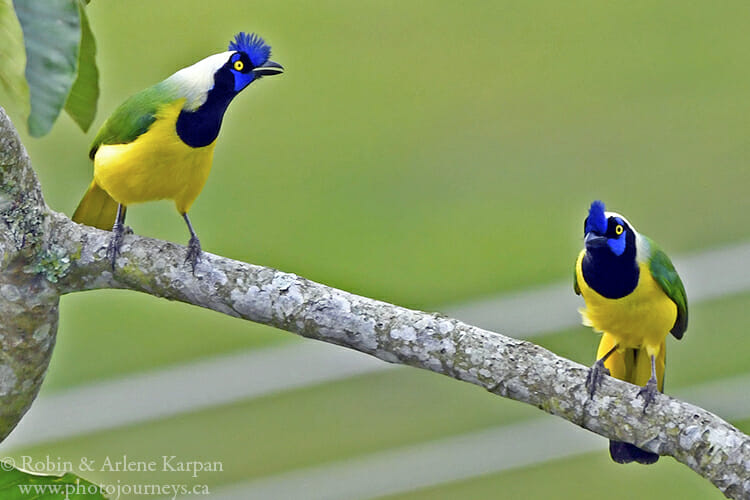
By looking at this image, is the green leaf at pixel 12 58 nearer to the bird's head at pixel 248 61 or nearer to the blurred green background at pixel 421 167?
the bird's head at pixel 248 61

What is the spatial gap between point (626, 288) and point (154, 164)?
1.15 metres

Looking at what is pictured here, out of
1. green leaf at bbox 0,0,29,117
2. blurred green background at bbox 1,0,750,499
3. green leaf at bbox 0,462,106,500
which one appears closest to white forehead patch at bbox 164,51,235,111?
green leaf at bbox 0,0,29,117

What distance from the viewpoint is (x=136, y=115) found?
223 cm

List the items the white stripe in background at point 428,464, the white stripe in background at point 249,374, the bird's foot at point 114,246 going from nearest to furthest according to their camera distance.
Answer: the bird's foot at point 114,246 → the white stripe in background at point 428,464 → the white stripe in background at point 249,374

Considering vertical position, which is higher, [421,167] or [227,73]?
[421,167]

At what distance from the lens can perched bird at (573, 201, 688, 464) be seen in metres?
2.31

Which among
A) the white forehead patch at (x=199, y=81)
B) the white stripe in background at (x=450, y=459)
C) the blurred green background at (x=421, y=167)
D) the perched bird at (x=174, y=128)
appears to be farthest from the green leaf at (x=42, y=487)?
the blurred green background at (x=421, y=167)

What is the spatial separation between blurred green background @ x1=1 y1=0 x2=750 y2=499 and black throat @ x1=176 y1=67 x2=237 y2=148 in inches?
154

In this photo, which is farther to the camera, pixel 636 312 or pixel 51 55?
pixel 636 312

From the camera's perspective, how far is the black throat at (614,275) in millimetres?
2338

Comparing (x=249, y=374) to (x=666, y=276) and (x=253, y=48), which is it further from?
(x=253, y=48)

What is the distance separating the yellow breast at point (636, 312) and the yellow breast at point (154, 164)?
38.5 inches

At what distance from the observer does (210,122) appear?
2.23m

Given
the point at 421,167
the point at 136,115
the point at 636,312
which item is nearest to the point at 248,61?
the point at 136,115
